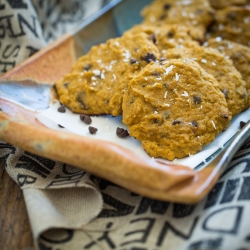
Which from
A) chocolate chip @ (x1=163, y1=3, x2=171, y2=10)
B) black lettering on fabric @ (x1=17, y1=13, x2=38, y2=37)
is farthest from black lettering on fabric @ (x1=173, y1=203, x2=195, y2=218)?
chocolate chip @ (x1=163, y1=3, x2=171, y2=10)

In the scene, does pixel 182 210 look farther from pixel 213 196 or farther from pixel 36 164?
pixel 36 164

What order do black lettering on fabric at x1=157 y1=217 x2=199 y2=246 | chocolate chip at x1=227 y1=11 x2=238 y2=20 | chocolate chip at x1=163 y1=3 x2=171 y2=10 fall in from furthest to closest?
chocolate chip at x1=163 y1=3 x2=171 y2=10, chocolate chip at x1=227 y1=11 x2=238 y2=20, black lettering on fabric at x1=157 y1=217 x2=199 y2=246

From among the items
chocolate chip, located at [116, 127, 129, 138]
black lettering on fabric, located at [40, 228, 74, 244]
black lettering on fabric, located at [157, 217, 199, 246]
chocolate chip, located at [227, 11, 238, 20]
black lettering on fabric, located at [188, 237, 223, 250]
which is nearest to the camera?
black lettering on fabric, located at [188, 237, 223, 250]

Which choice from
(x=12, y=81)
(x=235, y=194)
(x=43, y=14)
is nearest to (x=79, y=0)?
(x=43, y=14)

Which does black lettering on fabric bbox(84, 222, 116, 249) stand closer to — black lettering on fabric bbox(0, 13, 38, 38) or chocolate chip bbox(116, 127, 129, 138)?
chocolate chip bbox(116, 127, 129, 138)

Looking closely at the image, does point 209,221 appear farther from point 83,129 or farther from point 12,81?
point 12,81
